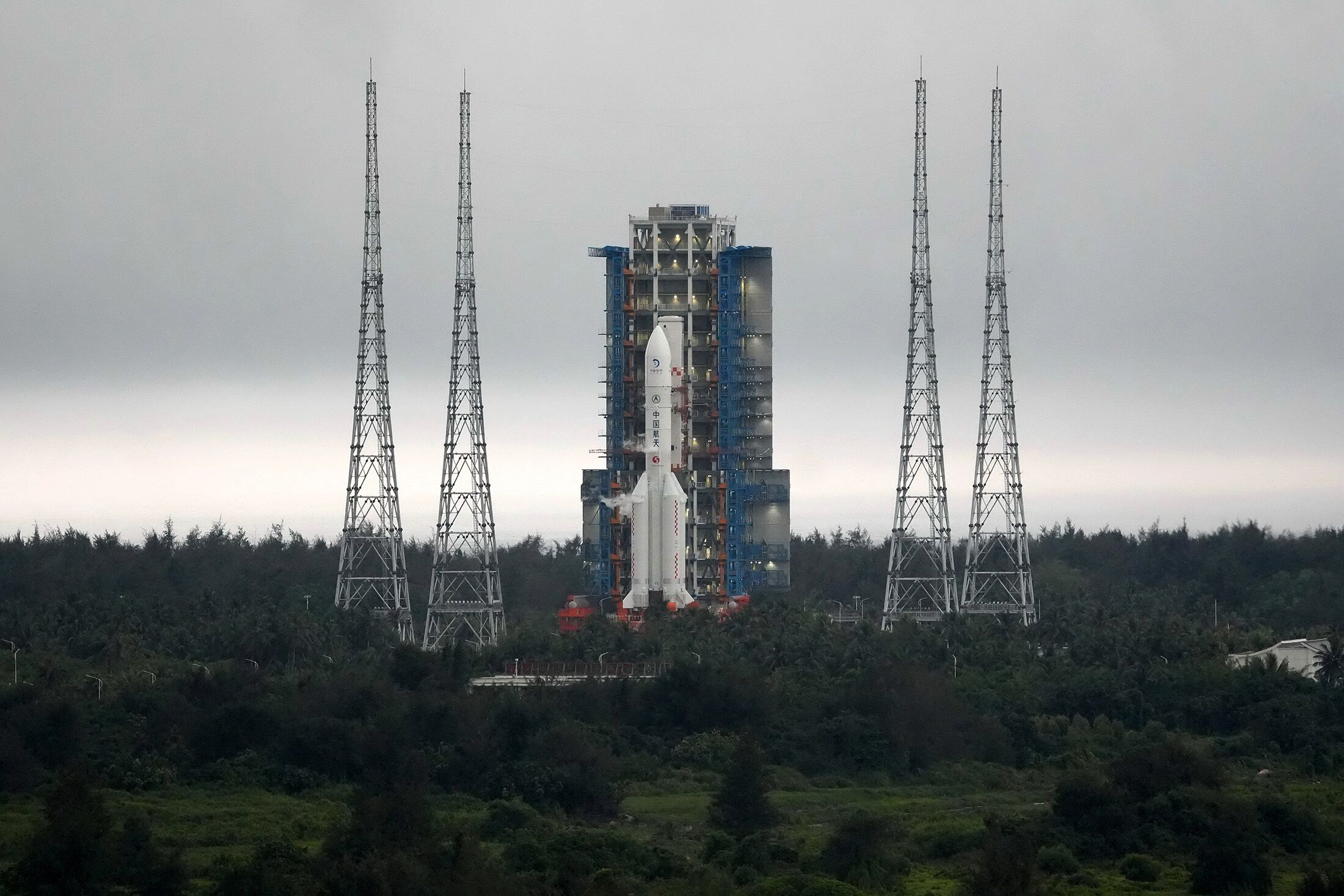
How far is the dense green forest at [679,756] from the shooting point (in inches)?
2115

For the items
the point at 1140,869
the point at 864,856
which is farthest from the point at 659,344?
the point at 864,856

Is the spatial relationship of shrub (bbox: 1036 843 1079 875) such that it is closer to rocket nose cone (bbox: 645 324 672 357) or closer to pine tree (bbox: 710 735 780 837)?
pine tree (bbox: 710 735 780 837)

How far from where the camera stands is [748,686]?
247 feet

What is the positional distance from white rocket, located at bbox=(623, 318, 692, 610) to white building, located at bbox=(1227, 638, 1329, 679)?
2064 cm

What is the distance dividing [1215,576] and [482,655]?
43936 mm

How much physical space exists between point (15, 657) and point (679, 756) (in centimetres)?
2583

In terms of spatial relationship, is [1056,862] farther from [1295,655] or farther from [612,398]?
[612,398]

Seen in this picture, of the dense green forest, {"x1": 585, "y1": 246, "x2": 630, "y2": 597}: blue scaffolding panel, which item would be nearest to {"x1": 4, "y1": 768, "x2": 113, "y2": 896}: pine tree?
the dense green forest

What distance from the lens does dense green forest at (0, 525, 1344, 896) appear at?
53.7m

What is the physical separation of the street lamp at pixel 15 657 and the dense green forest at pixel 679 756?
1.12ft

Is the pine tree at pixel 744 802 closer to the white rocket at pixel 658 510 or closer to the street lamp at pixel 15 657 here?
the street lamp at pixel 15 657

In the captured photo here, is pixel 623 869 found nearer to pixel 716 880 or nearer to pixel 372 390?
pixel 716 880

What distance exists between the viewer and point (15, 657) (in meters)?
84.6

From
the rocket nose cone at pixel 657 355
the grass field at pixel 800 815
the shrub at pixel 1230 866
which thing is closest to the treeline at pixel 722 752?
the shrub at pixel 1230 866
